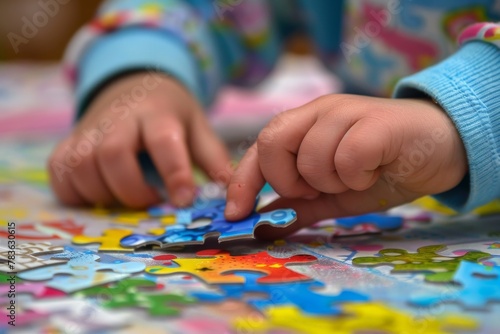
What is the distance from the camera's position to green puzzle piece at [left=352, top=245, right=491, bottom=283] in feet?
1.55

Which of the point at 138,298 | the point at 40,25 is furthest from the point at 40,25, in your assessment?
the point at 138,298

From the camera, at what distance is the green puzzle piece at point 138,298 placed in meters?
0.42

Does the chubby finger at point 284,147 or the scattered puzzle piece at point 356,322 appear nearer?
the scattered puzzle piece at point 356,322

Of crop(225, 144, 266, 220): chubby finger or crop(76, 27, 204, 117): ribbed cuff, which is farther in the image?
crop(76, 27, 204, 117): ribbed cuff

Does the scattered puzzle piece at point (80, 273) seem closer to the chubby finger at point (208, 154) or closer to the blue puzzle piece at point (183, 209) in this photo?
the blue puzzle piece at point (183, 209)

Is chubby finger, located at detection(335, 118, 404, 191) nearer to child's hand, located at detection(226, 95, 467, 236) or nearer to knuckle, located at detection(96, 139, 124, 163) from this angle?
child's hand, located at detection(226, 95, 467, 236)

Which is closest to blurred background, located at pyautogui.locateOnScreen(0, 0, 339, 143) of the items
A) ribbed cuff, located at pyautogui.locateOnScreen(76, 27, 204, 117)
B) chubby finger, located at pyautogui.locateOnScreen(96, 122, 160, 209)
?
ribbed cuff, located at pyautogui.locateOnScreen(76, 27, 204, 117)

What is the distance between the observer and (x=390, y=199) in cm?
60

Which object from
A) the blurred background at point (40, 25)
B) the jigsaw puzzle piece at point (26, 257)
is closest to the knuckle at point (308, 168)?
the jigsaw puzzle piece at point (26, 257)

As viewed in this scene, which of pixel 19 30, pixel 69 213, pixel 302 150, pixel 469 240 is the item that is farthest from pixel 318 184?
pixel 19 30

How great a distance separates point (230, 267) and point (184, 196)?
0.83 ft

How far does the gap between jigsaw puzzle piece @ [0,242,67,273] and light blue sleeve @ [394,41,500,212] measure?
0.36m

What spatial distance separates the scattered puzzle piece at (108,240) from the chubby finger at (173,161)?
0.38 ft

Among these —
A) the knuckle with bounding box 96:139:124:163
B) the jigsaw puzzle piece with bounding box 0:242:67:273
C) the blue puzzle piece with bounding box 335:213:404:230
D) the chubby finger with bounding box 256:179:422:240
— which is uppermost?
the knuckle with bounding box 96:139:124:163
